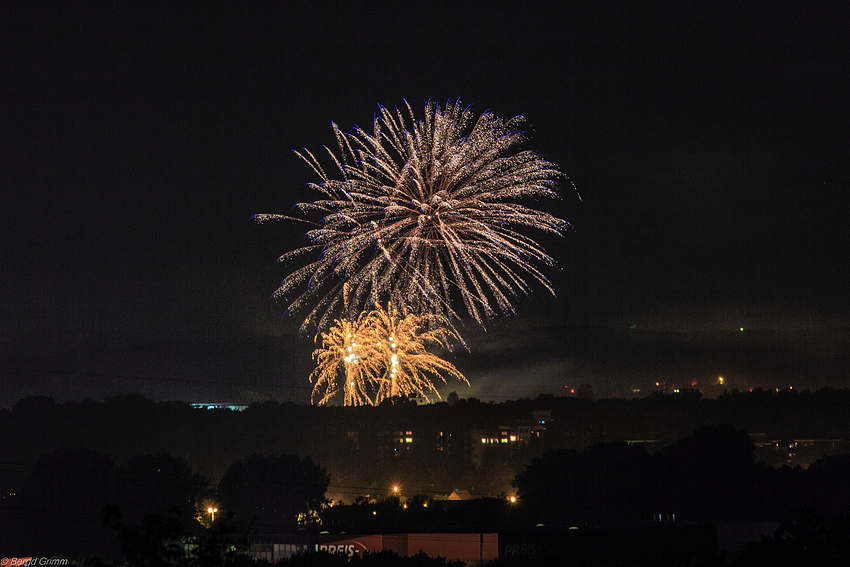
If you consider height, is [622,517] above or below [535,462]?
below

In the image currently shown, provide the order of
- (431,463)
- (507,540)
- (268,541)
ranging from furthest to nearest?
(431,463) → (268,541) → (507,540)

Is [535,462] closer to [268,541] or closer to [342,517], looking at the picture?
[342,517]

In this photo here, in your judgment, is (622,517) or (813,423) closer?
(622,517)

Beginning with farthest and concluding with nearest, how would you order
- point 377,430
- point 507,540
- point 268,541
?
point 377,430 < point 268,541 < point 507,540

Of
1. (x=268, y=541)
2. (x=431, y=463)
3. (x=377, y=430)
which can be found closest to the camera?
(x=268, y=541)

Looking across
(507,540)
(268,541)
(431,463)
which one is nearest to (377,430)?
(431,463)

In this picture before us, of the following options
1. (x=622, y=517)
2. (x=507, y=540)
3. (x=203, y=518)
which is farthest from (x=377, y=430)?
→ (x=507, y=540)

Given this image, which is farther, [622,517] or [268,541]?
[622,517]

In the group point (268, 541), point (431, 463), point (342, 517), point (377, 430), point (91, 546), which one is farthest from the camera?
point (377, 430)

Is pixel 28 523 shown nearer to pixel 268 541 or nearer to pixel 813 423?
pixel 268 541
